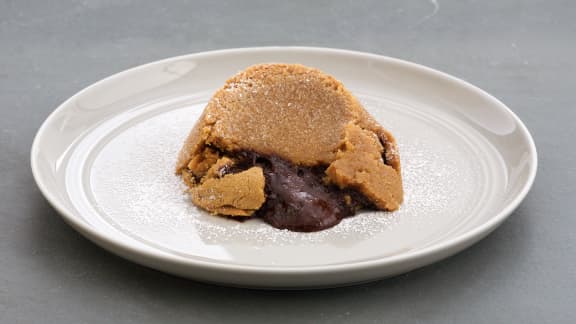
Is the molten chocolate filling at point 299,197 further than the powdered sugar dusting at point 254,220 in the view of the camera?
Yes

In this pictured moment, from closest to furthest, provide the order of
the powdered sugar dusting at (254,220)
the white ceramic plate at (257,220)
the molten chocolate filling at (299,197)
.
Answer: the white ceramic plate at (257,220), the powdered sugar dusting at (254,220), the molten chocolate filling at (299,197)

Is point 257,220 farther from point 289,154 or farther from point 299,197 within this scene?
point 289,154

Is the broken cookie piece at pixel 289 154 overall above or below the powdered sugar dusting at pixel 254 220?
above

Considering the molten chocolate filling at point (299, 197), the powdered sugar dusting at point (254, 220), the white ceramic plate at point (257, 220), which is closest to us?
the white ceramic plate at point (257, 220)

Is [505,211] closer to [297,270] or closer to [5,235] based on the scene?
[297,270]

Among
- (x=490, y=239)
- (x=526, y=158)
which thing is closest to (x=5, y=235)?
(x=490, y=239)
